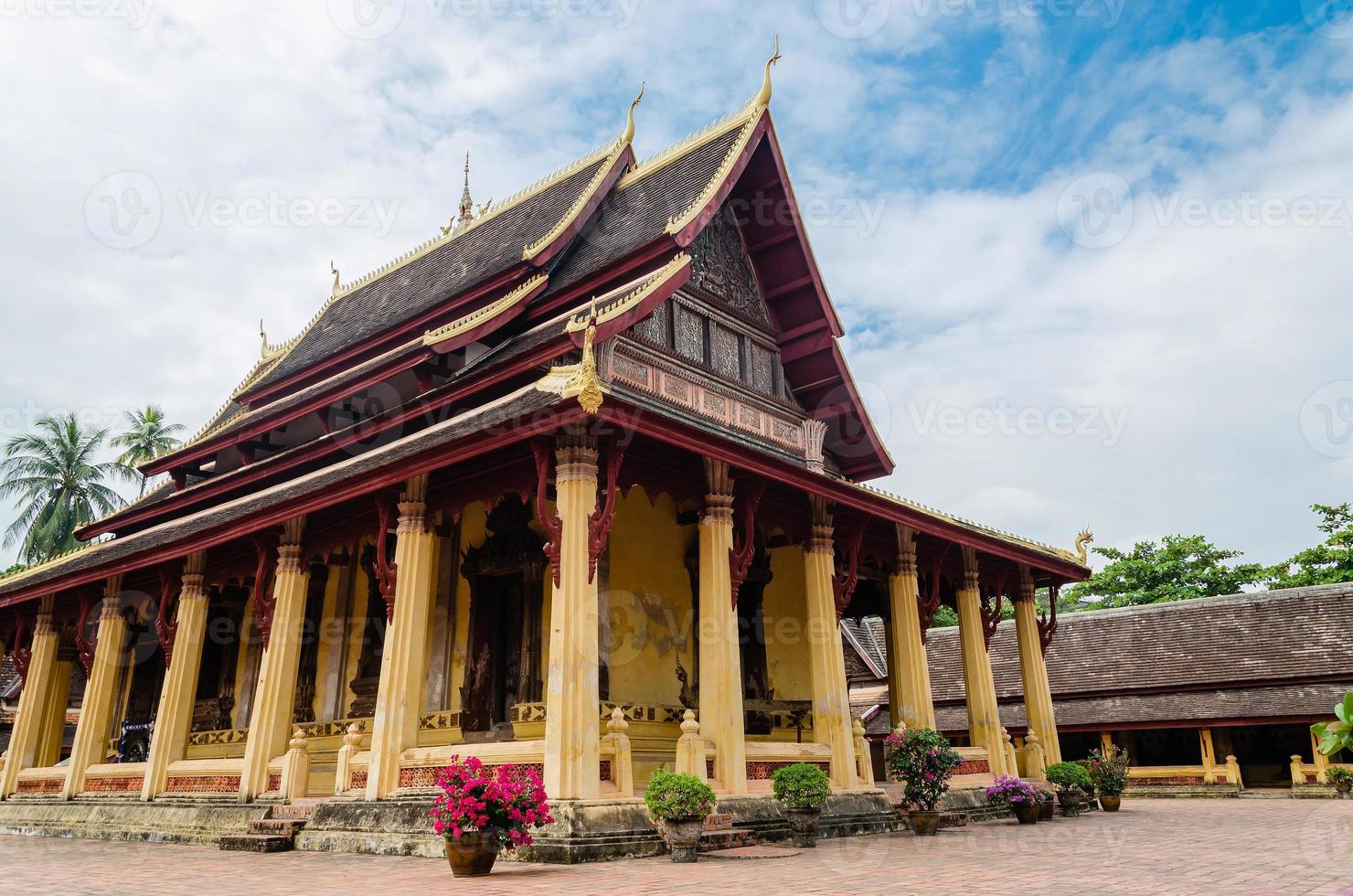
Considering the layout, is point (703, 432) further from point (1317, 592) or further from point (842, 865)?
point (1317, 592)

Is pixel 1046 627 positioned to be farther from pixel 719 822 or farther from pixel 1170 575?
pixel 1170 575

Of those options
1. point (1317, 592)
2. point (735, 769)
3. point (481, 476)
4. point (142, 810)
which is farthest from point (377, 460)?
point (1317, 592)

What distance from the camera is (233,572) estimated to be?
15.1m

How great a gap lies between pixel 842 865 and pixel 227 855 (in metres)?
6.43

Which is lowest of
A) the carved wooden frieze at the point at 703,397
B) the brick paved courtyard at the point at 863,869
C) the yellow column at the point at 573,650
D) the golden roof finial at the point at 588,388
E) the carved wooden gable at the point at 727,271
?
the brick paved courtyard at the point at 863,869

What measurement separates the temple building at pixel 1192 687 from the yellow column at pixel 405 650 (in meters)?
13.1

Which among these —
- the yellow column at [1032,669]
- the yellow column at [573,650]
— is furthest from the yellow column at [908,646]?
the yellow column at [573,650]

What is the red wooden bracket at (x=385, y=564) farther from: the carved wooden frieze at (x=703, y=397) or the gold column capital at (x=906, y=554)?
the gold column capital at (x=906, y=554)

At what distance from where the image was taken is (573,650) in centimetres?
935

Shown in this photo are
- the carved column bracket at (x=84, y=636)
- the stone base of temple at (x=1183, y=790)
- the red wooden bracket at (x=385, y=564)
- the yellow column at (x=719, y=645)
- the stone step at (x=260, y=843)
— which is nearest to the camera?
the stone step at (x=260, y=843)

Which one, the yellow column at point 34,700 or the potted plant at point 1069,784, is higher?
the yellow column at point 34,700

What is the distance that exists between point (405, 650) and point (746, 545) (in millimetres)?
4028

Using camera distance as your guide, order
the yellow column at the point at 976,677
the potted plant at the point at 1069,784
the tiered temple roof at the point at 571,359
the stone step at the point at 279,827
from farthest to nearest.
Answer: the yellow column at the point at 976,677, the potted plant at the point at 1069,784, the tiered temple roof at the point at 571,359, the stone step at the point at 279,827

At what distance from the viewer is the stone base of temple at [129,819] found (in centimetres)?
1214
